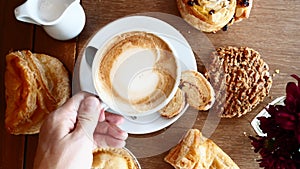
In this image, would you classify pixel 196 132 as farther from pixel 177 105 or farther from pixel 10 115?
pixel 10 115

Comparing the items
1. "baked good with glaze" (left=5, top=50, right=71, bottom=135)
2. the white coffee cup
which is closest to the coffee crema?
the white coffee cup

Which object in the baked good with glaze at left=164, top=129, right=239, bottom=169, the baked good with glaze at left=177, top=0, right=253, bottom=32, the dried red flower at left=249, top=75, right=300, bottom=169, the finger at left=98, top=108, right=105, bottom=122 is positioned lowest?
the baked good with glaze at left=164, top=129, right=239, bottom=169

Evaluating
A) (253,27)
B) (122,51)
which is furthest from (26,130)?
(253,27)

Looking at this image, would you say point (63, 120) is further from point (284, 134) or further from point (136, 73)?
point (284, 134)

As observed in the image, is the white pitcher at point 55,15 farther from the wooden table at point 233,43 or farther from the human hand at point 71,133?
the human hand at point 71,133

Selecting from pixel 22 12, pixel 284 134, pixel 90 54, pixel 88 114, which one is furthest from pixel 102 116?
pixel 284 134

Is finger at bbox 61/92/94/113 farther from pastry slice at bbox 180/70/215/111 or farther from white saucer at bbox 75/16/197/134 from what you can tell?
pastry slice at bbox 180/70/215/111
